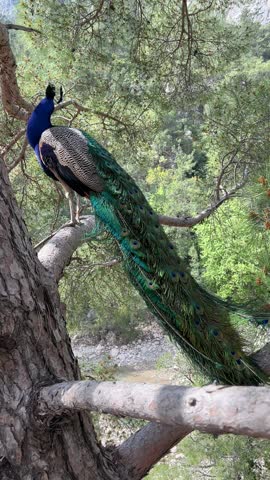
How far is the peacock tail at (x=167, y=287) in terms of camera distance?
4.12 feet

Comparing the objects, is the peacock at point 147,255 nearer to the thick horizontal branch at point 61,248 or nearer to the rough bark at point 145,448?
the thick horizontal branch at point 61,248

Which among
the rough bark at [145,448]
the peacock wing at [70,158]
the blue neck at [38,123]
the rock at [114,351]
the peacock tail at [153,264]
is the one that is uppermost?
the blue neck at [38,123]

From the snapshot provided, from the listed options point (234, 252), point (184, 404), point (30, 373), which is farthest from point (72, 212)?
point (234, 252)

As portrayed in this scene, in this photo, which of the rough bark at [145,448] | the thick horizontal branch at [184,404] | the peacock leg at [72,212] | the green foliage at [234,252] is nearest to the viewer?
the thick horizontal branch at [184,404]

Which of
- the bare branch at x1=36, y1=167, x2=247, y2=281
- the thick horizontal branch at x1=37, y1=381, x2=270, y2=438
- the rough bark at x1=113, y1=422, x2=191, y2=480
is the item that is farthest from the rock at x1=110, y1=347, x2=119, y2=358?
the thick horizontal branch at x1=37, y1=381, x2=270, y2=438

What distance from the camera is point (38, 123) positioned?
2289mm

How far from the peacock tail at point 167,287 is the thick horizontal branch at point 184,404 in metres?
0.53

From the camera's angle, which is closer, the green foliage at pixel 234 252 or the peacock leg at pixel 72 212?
the green foliage at pixel 234 252

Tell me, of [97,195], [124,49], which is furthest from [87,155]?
[124,49]

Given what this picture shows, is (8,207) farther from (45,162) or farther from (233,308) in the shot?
(45,162)

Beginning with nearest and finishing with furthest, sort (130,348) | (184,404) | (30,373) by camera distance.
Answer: (184,404) < (30,373) < (130,348)

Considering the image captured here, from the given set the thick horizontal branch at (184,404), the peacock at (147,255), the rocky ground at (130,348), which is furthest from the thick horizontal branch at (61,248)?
the rocky ground at (130,348)

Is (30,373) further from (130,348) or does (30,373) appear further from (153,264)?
(130,348)

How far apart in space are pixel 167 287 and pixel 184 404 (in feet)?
2.87
